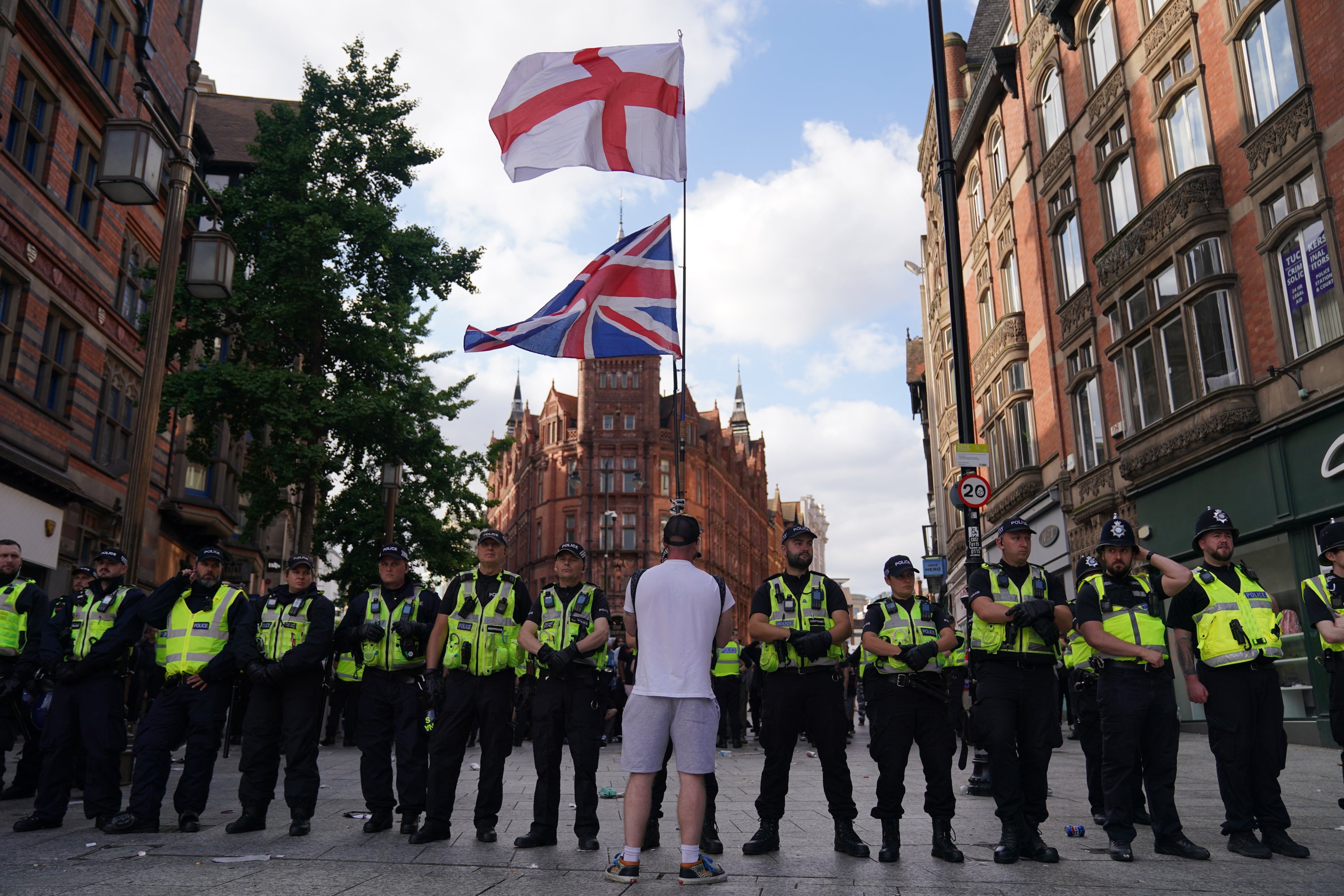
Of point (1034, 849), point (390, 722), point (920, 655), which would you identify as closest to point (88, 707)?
point (390, 722)

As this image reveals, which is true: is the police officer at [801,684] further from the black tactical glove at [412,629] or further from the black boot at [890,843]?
the black tactical glove at [412,629]

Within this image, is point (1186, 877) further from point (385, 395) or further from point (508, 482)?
point (508, 482)

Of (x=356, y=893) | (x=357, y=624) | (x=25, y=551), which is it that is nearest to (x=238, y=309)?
(x=25, y=551)

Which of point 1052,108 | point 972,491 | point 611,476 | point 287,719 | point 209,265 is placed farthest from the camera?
point 611,476

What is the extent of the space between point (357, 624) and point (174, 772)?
5.75 metres

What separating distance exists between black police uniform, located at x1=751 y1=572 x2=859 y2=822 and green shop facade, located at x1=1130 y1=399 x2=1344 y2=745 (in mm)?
9097

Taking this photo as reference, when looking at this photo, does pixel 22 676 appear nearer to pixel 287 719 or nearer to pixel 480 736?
pixel 287 719

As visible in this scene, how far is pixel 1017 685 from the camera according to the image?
19.9 ft

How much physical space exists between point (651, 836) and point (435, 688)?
178 cm

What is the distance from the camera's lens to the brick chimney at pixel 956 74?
33406mm

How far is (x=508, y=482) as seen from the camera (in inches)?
3819

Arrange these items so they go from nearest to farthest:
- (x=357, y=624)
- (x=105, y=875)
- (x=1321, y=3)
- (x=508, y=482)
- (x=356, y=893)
→ (x=356, y=893) < (x=105, y=875) < (x=357, y=624) < (x=1321, y=3) < (x=508, y=482)

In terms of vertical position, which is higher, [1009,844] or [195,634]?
[195,634]

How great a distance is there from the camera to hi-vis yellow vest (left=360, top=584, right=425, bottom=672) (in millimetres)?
7301
